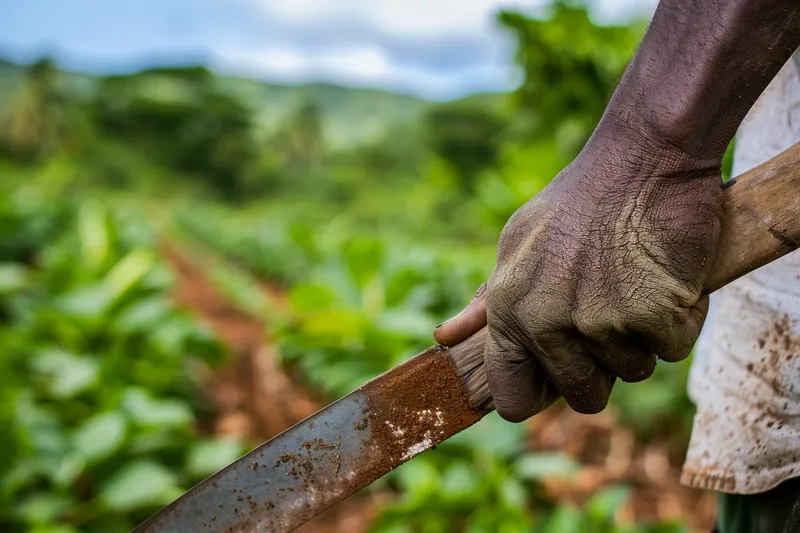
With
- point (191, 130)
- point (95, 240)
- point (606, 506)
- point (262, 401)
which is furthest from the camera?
point (191, 130)

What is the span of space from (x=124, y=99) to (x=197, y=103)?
6.27 m

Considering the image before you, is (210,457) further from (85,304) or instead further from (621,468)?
(621,468)

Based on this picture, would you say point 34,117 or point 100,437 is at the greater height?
point 100,437

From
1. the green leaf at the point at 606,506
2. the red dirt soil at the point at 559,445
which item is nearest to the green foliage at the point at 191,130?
the red dirt soil at the point at 559,445

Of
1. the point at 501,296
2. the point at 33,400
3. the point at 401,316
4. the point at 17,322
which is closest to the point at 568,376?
the point at 501,296

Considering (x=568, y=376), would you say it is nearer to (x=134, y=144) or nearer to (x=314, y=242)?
(x=314, y=242)

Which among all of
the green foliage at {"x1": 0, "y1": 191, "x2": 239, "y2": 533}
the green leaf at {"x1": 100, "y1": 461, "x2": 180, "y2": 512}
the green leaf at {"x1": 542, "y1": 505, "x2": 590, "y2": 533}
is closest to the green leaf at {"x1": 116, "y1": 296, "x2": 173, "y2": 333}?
the green foliage at {"x1": 0, "y1": 191, "x2": 239, "y2": 533}

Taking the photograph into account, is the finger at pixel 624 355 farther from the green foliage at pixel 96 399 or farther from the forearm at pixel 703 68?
the green foliage at pixel 96 399

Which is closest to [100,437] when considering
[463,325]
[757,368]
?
[463,325]

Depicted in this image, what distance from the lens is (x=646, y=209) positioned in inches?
33.7

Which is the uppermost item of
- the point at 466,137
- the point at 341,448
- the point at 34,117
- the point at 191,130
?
the point at 341,448

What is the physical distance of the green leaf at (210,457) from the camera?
287cm

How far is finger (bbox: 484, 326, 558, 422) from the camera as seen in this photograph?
92 centimetres

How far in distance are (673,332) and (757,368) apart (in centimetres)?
34
